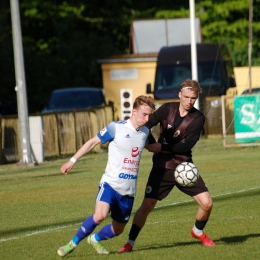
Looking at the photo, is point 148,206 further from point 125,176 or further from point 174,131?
point 174,131

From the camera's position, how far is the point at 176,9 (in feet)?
179

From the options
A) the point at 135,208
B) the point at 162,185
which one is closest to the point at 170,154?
the point at 162,185

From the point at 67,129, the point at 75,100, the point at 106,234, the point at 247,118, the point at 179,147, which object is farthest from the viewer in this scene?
the point at 75,100

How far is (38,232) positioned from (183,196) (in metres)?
4.32

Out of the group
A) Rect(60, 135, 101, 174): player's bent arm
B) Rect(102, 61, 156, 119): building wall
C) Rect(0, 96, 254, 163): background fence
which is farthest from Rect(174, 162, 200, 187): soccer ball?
Rect(102, 61, 156, 119): building wall

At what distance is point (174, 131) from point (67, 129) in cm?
1741

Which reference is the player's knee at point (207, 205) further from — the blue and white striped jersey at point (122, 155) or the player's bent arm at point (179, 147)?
the blue and white striped jersey at point (122, 155)

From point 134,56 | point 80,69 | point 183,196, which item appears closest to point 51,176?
point 183,196

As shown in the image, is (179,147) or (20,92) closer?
(179,147)

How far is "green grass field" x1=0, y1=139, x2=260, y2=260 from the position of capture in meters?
9.58

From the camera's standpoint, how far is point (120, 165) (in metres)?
8.91

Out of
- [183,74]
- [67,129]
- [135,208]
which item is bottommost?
[67,129]

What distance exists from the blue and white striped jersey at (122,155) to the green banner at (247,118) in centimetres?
1663

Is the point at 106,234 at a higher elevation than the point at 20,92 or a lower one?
higher
